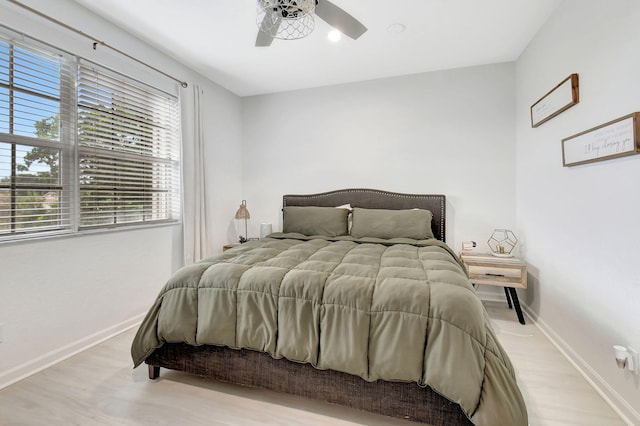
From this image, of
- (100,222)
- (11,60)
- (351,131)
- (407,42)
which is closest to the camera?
(11,60)

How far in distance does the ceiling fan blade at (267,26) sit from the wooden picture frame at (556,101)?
6.69 feet

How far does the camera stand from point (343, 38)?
274cm

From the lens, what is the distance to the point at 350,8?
2320mm

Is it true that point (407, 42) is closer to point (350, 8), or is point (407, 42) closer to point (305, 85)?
point (350, 8)

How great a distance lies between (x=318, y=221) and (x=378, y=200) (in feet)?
2.64

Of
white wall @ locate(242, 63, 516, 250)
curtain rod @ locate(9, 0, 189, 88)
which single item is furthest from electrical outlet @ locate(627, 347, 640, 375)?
curtain rod @ locate(9, 0, 189, 88)

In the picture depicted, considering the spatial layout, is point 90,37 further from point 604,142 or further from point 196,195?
point 604,142

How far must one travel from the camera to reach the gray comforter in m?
1.30

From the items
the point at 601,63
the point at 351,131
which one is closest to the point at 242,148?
the point at 351,131

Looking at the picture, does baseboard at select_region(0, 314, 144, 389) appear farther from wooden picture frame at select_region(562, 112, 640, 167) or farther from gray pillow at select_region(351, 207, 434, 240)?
wooden picture frame at select_region(562, 112, 640, 167)

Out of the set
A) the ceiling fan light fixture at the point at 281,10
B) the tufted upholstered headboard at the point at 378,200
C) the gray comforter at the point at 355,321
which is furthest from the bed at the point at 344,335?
the ceiling fan light fixture at the point at 281,10

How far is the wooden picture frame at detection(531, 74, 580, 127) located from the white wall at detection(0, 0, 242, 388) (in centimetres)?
338

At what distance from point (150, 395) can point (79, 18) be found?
8.91 ft

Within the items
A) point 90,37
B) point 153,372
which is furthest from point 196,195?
point 153,372
